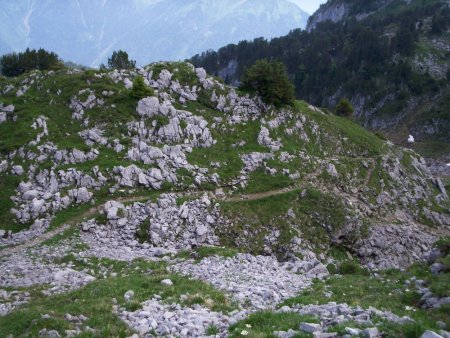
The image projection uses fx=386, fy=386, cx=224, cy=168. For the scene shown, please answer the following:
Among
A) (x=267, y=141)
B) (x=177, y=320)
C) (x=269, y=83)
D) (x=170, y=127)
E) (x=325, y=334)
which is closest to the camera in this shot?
(x=325, y=334)

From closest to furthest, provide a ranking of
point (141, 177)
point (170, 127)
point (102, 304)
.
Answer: point (102, 304) < point (141, 177) < point (170, 127)

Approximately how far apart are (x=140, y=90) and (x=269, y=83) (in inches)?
751

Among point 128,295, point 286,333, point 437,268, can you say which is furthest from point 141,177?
point 286,333

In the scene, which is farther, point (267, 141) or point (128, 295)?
point (267, 141)

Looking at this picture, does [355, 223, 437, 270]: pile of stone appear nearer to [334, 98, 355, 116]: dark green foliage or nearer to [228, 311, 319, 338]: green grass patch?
[228, 311, 319, 338]: green grass patch

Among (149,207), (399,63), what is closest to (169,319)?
(149,207)

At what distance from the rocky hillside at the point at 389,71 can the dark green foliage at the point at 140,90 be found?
326 ft

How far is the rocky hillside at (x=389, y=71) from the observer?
130625 millimetres

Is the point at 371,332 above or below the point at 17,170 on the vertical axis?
below

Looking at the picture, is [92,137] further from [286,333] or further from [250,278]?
[286,333]

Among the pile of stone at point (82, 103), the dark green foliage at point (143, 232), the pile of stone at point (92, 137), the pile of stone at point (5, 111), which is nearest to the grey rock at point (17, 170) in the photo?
the pile of stone at point (92, 137)

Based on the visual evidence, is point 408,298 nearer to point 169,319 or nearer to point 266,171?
point 169,319

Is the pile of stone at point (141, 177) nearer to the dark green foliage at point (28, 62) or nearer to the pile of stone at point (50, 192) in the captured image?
the pile of stone at point (50, 192)

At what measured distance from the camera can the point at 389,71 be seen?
14812 cm
